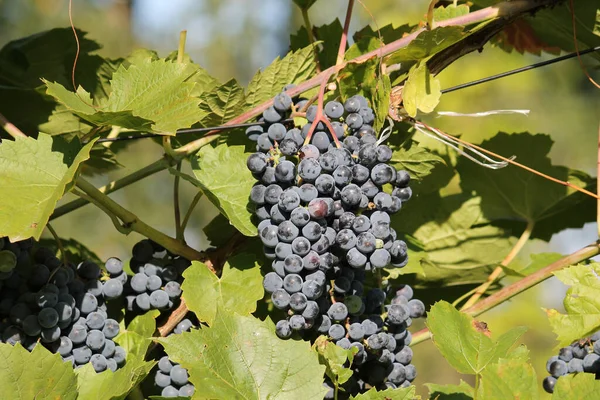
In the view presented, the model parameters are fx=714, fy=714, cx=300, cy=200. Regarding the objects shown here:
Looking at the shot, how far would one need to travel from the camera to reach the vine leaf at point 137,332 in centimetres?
120

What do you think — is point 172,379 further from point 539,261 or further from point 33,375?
point 539,261

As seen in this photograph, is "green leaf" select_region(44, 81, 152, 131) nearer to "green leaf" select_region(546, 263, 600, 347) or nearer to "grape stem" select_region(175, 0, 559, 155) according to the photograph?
"grape stem" select_region(175, 0, 559, 155)

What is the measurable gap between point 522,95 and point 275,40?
4680mm

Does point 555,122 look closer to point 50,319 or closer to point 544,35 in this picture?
point 544,35

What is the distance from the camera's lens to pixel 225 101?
1.29 meters

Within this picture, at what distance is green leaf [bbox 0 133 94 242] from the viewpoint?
3.33 feet

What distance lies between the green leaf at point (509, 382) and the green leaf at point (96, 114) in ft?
2.03

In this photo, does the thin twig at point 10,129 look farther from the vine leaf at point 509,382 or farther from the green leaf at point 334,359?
the vine leaf at point 509,382

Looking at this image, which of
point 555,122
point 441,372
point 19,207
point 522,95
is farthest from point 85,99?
point 555,122

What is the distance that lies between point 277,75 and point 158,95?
0.75ft

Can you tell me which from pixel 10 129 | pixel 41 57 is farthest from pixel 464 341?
pixel 41 57

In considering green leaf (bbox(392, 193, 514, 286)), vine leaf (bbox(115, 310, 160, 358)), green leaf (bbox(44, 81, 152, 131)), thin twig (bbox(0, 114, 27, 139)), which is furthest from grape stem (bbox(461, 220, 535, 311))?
thin twig (bbox(0, 114, 27, 139))

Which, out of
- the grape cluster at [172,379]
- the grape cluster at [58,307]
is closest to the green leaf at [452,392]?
the grape cluster at [172,379]

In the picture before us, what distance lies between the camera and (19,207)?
3.44ft
